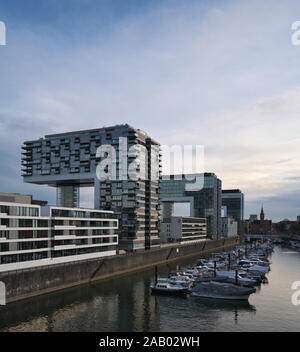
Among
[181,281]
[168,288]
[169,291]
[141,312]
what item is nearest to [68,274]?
[168,288]

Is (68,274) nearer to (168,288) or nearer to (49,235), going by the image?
(49,235)

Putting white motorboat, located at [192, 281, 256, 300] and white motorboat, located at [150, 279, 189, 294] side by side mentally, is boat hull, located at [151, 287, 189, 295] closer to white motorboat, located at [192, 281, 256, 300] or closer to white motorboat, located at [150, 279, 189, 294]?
white motorboat, located at [150, 279, 189, 294]

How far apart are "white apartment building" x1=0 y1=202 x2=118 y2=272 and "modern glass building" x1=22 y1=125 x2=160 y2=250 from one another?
26854 millimetres

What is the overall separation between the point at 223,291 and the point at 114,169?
257ft

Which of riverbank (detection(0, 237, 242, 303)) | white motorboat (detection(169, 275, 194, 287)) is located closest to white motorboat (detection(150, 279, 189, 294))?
white motorboat (detection(169, 275, 194, 287))

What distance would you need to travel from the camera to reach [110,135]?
453 ft

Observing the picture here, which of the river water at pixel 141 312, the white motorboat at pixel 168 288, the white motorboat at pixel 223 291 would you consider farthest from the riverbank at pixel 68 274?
the white motorboat at pixel 223 291

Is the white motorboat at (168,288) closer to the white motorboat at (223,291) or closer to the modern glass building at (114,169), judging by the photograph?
the white motorboat at (223,291)

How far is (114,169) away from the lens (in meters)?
136

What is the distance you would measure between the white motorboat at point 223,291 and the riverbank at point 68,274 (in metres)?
25.0

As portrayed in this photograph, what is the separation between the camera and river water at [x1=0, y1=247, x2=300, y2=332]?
49062 mm

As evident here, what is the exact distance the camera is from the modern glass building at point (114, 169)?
133375mm
